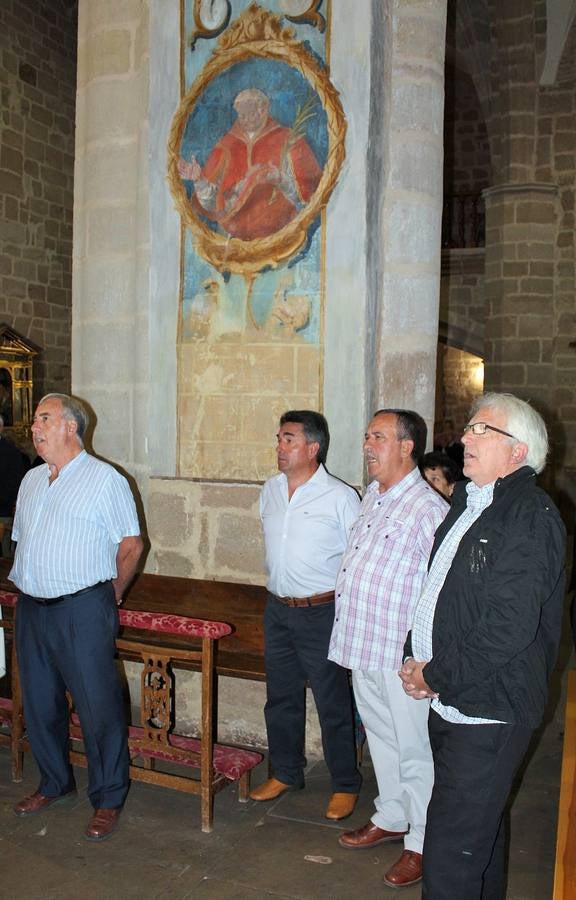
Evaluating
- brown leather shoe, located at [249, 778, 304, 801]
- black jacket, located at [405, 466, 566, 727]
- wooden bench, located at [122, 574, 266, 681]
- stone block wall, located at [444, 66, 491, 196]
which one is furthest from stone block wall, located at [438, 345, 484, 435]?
black jacket, located at [405, 466, 566, 727]

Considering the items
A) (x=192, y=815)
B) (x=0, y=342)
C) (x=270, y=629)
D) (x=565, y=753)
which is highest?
(x=0, y=342)

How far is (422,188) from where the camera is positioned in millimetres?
4398

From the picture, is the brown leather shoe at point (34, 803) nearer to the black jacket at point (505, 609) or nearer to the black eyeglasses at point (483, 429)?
the black jacket at point (505, 609)

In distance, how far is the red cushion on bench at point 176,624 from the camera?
3.48 metres

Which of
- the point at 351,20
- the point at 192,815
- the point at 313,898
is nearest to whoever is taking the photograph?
the point at 313,898

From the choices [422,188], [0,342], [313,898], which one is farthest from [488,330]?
[313,898]

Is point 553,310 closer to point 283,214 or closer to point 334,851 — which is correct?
point 283,214

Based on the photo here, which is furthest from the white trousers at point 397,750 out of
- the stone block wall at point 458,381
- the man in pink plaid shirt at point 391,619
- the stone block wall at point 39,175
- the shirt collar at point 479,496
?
the stone block wall at point 458,381

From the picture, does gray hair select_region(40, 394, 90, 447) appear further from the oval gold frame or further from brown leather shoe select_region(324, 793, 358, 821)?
brown leather shoe select_region(324, 793, 358, 821)

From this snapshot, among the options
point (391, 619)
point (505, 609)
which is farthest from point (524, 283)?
point (505, 609)

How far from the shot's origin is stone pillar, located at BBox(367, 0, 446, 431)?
4332 mm

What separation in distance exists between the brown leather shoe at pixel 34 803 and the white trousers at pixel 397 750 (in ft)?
4.38

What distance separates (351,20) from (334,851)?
3709 millimetres

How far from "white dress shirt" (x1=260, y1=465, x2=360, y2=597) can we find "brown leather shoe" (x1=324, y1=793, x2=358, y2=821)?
2.76 feet
